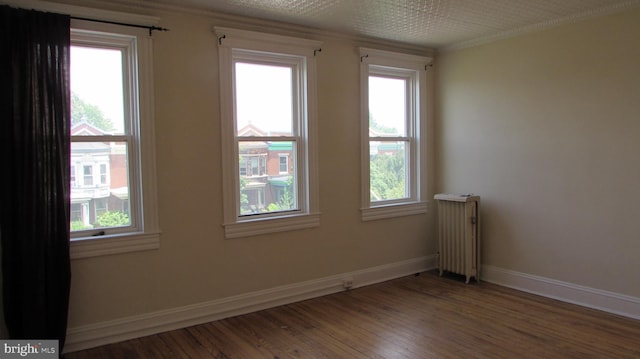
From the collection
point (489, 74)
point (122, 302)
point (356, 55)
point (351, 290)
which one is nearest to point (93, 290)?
point (122, 302)

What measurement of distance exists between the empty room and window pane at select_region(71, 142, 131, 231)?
0.01 m

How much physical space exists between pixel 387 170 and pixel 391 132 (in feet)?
1.37

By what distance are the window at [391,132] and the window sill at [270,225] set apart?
0.66m

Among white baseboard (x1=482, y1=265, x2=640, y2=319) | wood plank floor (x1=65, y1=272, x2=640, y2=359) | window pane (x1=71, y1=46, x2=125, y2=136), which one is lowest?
wood plank floor (x1=65, y1=272, x2=640, y2=359)

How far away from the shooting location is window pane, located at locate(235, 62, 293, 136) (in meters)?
3.85

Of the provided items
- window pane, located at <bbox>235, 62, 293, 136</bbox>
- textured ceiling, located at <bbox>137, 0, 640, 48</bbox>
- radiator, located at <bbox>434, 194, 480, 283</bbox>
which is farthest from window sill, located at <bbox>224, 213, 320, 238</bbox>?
textured ceiling, located at <bbox>137, 0, 640, 48</bbox>

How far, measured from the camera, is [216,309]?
367 cm

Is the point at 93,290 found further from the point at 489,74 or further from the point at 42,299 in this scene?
the point at 489,74

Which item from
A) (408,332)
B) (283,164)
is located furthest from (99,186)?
(408,332)

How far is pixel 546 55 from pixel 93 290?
4.23m

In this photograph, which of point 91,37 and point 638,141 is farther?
point 638,141

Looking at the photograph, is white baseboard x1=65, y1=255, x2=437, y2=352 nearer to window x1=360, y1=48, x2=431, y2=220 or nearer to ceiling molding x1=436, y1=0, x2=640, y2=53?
window x1=360, y1=48, x2=431, y2=220

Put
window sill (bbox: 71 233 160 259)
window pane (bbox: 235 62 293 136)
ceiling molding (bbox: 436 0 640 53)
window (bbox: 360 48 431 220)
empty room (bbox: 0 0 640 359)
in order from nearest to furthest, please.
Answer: empty room (bbox: 0 0 640 359), window sill (bbox: 71 233 160 259), ceiling molding (bbox: 436 0 640 53), window pane (bbox: 235 62 293 136), window (bbox: 360 48 431 220)

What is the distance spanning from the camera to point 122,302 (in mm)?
3271
